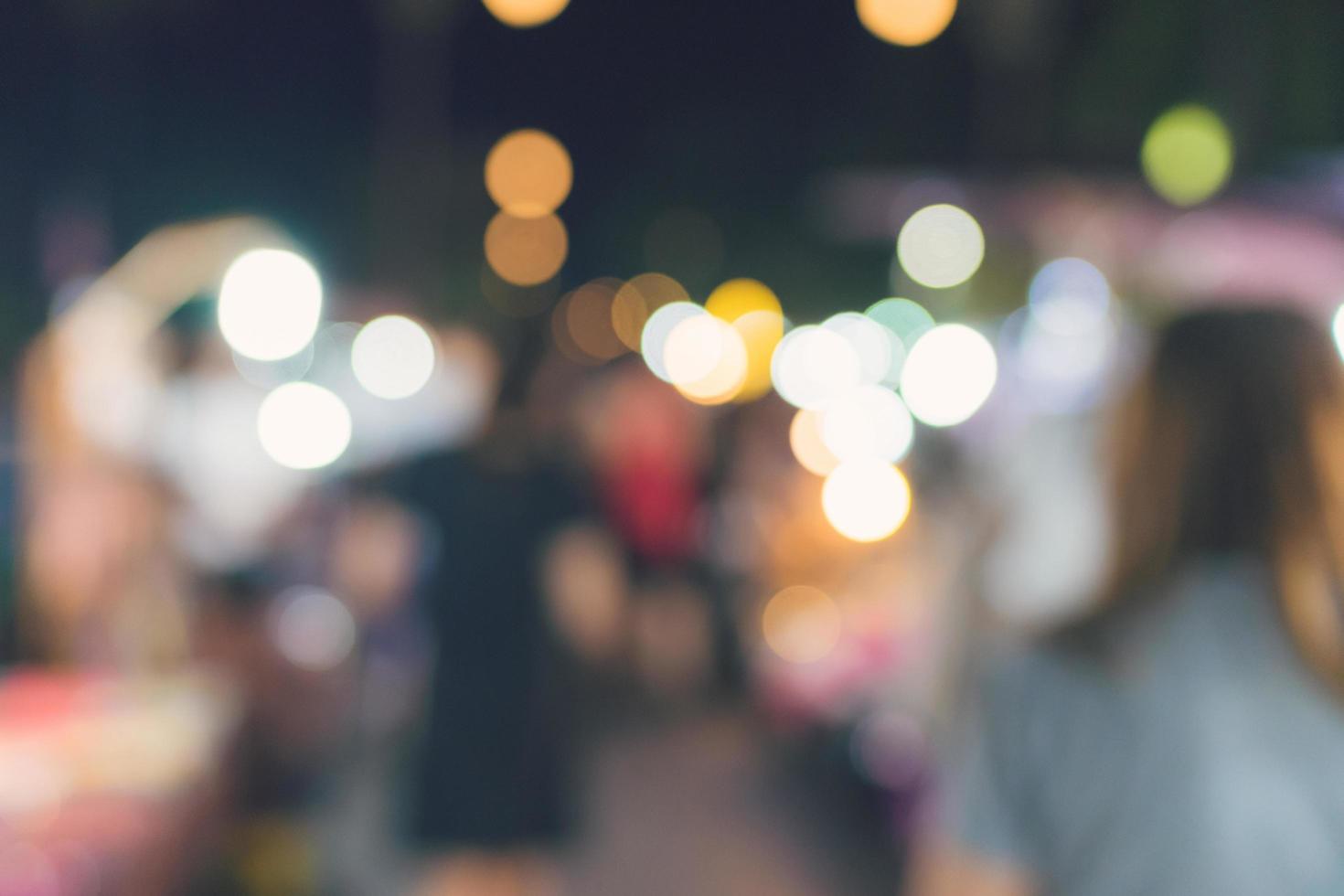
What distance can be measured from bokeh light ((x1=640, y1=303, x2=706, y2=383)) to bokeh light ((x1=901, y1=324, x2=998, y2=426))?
34716mm

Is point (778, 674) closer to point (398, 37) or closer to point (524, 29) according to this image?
point (398, 37)

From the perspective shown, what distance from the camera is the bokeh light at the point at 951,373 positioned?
9703 millimetres

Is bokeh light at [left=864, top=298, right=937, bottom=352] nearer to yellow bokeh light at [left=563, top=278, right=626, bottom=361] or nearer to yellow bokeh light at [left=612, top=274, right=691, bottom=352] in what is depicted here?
yellow bokeh light at [left=612, top=274, right=691, bottom=352]

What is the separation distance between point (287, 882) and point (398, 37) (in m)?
11.7

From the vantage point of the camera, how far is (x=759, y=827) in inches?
263

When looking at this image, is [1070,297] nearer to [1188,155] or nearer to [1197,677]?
[1188,155]

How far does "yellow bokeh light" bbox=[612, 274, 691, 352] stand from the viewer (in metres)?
56.2

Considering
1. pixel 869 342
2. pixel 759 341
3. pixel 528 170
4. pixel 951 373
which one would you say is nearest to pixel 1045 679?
pixel 951 373

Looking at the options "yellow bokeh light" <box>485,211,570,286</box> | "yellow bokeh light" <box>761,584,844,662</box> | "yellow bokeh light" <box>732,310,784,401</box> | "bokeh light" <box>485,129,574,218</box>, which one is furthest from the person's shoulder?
"yellow bokeh light" <box>485,211,570,286</box>

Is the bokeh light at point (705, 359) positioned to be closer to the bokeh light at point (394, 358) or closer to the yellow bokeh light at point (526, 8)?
the bokeh light at point (394, 358)

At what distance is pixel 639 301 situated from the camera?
57875 millimetres

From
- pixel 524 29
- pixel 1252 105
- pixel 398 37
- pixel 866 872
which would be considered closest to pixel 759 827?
pixel 866 872

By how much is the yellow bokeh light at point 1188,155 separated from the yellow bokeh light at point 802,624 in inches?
115

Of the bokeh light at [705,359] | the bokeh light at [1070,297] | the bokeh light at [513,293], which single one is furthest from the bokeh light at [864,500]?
the bokeh light at [513,293]
